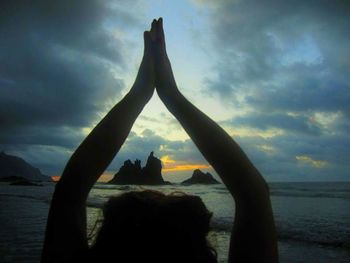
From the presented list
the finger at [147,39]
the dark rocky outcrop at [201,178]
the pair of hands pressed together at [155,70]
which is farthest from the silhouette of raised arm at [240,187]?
the dark rocky outcrop at [201,178]

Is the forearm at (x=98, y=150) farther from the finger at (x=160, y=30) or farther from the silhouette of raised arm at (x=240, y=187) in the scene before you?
the finger at (x=160, y=30)

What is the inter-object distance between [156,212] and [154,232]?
7cm

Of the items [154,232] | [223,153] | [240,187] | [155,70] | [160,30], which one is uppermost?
[160,30]

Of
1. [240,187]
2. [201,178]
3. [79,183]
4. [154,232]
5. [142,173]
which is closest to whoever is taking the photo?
[154,232]

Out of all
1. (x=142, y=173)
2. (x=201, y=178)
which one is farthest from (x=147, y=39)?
(x=201, y=178)

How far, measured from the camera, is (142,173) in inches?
3841

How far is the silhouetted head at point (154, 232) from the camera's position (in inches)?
45.1

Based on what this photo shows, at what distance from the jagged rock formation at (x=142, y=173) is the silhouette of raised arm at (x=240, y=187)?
94027 mm

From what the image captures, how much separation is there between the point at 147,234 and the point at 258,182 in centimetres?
49

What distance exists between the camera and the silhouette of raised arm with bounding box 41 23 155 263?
1.41 m

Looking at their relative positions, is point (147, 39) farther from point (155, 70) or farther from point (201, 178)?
point (201, 178)

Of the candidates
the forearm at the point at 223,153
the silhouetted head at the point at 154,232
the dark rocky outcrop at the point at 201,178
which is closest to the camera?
the silhouetted head at the point at 154,232

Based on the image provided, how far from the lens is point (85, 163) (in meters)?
1.54

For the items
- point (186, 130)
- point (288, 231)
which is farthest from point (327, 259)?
point (186, 130)
